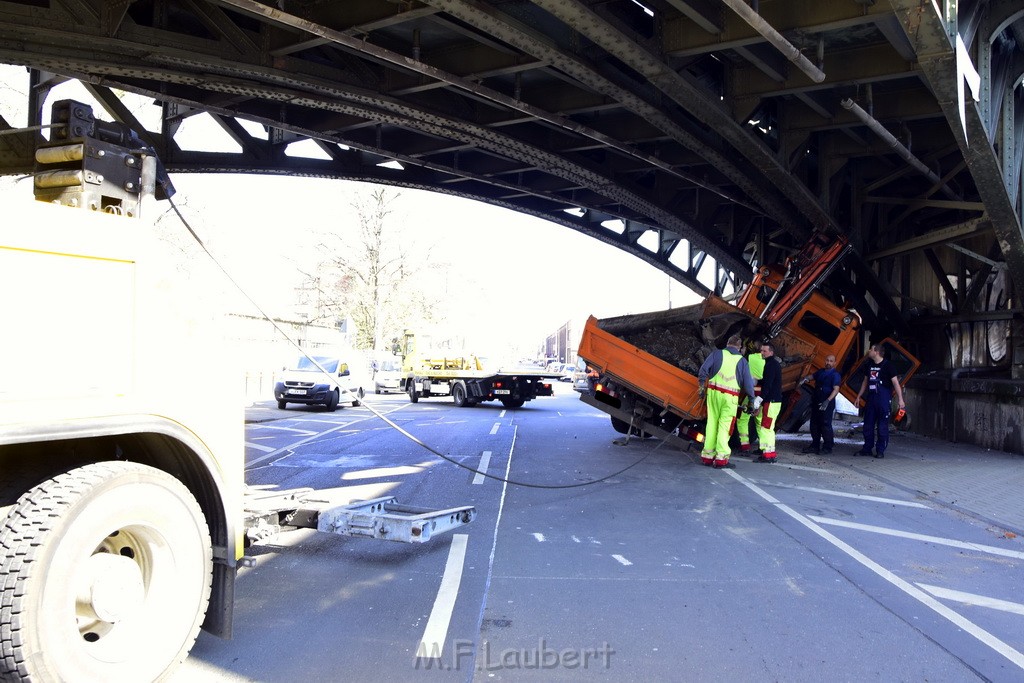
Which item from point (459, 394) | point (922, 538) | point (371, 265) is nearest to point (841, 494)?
point (922, 538)

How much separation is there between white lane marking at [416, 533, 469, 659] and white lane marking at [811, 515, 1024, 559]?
12.4ft

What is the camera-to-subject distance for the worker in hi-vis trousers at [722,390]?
10469 millimetres

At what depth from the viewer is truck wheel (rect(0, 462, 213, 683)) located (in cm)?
261

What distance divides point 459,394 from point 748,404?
14761 millimetres

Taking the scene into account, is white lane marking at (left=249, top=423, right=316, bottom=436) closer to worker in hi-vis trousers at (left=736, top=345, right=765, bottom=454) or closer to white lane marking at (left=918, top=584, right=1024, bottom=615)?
worker in hi-vis trousers at (left=736, top=345, right=765, bottom=454)

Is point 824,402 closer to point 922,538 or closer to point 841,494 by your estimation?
point 841,494

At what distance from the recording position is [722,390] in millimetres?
10492

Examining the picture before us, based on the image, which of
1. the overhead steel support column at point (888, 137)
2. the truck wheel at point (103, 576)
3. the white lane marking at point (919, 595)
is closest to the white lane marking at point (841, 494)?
the white lane marking at point (919, 595)

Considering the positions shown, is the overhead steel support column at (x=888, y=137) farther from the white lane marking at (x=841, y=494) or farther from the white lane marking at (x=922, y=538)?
the white lane marking at (x=922, y=538)

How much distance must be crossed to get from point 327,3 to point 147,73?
261 cm

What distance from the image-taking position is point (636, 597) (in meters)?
4.87

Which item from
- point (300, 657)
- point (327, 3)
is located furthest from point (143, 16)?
point (300, 657)

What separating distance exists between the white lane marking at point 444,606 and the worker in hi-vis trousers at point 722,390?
5625 mm

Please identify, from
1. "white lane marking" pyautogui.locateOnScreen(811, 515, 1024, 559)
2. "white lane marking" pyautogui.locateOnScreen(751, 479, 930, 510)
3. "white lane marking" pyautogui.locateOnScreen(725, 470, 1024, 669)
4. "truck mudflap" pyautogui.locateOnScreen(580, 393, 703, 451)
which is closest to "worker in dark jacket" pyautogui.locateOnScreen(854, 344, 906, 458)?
"truck mudflap" pyautogui.locateOnScreen(580, 393, 703, 451)
